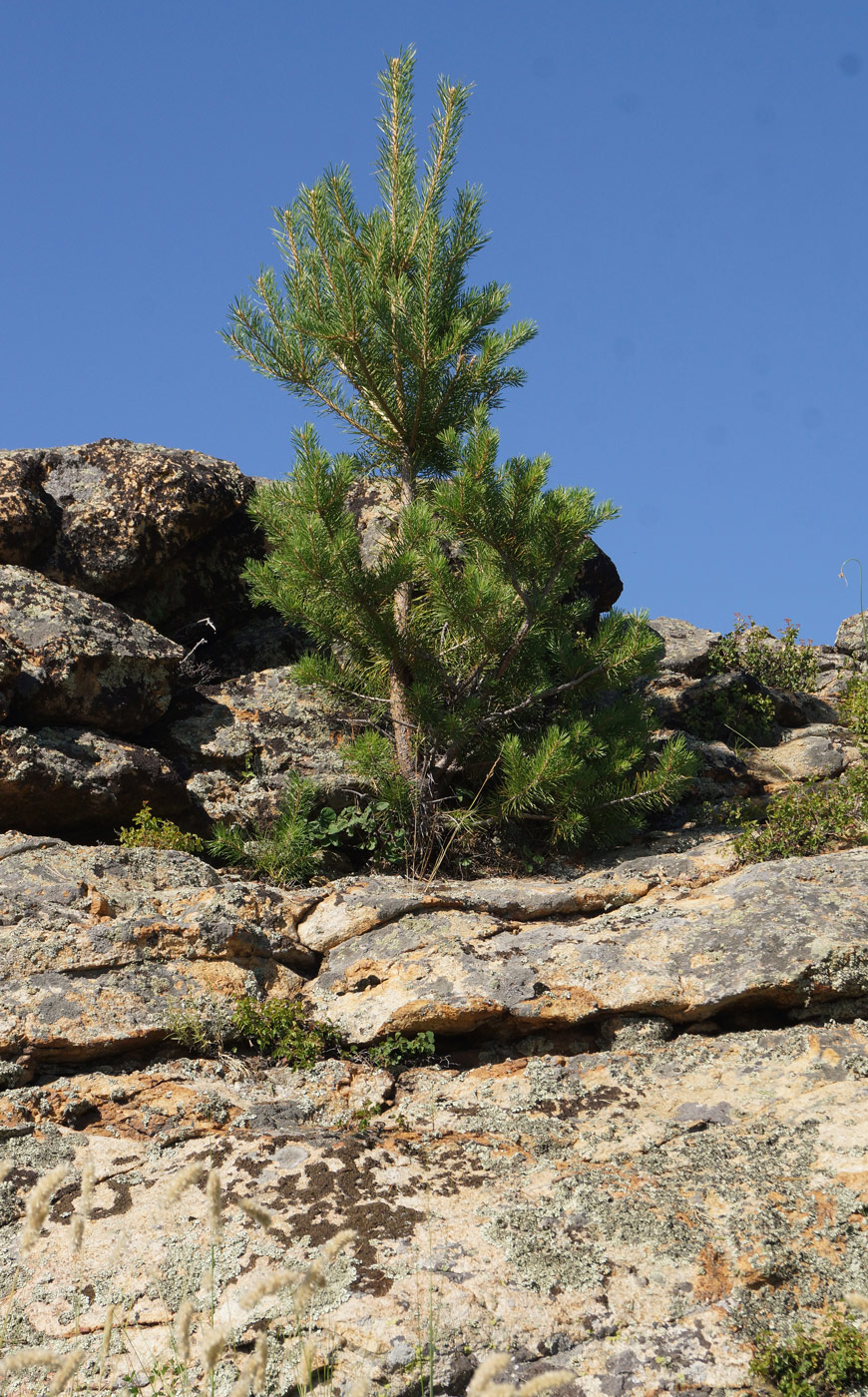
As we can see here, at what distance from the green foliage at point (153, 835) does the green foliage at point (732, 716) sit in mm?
5220

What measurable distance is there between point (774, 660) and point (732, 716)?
193 centimetres

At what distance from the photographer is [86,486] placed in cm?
843

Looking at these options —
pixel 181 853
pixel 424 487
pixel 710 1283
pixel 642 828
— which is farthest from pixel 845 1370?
pixel 424 487

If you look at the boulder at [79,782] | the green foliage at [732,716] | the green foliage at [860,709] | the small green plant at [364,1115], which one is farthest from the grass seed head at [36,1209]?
the green foliage at [732,716]

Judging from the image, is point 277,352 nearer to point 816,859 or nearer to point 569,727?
point 569,727

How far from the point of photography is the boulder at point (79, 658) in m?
7.05

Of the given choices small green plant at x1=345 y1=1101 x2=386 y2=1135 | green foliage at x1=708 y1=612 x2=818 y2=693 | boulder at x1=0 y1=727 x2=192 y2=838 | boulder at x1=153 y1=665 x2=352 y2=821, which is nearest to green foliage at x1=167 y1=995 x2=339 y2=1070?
small green plant at x1=345 y1=1101 x2=386 y2=1135

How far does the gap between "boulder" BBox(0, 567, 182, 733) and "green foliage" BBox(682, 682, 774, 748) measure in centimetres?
517

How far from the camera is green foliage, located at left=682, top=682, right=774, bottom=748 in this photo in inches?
390

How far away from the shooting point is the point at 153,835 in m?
6.82

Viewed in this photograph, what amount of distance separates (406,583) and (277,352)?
2.36 meters

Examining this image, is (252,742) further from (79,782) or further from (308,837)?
(79,782)

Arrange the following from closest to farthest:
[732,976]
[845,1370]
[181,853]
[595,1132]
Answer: [845,1370], [595,1132], [732,976], [181,853]

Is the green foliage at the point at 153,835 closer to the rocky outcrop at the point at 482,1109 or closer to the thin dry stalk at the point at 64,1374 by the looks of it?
the rocky outcrop at the point at 482,1109
